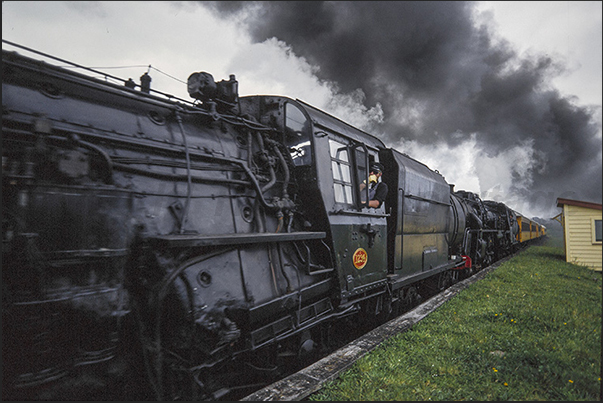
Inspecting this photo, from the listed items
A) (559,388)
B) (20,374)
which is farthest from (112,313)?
(559,388)

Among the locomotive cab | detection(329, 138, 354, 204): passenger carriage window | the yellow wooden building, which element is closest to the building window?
the yellow wooden building

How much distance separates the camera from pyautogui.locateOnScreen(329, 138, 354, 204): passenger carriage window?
4566 mm

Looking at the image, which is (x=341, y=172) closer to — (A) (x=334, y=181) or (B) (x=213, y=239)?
(A) (x=334, y=181)

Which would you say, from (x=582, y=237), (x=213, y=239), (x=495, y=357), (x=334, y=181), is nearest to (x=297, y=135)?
(x=334, y=181)

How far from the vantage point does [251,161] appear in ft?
12.3

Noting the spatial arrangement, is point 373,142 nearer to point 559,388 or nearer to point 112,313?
point 559,388

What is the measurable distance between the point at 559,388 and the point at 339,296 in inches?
90.2

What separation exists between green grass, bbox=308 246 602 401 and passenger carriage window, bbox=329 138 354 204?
2.01 m

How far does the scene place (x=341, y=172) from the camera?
4.74 meters

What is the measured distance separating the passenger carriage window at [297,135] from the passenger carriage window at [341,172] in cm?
45

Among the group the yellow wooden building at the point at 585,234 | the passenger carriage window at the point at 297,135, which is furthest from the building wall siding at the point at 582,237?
the passenger carriage window at the point at 297,135

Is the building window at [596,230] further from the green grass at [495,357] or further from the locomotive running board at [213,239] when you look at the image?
the locomotive running board at [213,239]

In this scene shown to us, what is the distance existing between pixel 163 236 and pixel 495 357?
386 cm

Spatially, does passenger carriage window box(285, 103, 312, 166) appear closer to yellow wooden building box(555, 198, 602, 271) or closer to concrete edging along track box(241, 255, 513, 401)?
concrete edging along track box(241, 255, 513, 401)
